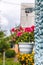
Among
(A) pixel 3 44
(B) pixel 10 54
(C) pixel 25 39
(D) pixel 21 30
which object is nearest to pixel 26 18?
(D) pixel 21 30

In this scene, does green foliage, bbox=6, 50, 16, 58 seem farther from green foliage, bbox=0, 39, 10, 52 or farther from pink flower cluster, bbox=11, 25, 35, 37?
pink flower cluster, bbox=11, 25, 35, 37

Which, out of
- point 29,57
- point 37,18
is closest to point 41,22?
point 37,18

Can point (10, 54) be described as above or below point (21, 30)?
below

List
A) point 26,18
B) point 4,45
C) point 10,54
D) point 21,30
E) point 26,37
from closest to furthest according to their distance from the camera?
1. point 26,37
2. point 10,54
3. point 21,30
4. point 4,45
5. point 26,18

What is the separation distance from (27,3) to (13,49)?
49.5 inches

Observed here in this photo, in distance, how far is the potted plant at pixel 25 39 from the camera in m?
5.70

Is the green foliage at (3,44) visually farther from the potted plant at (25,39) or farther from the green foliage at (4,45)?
the potted plant at (25,39)

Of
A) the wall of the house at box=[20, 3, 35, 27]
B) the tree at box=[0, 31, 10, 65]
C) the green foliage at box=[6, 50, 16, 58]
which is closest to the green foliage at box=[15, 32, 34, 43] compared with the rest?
the green foliage at box=[6, 50, 16, 58]

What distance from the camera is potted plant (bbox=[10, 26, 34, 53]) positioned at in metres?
5.70

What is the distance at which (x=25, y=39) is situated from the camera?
20.0ft

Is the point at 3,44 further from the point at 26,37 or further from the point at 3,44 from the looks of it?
the point at 26,37

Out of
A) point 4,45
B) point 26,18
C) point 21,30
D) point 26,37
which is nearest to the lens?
point 26,37

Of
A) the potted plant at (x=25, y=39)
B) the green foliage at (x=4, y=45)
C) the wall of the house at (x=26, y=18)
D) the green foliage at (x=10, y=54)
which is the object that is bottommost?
the green foliage at (x=10, y=54)

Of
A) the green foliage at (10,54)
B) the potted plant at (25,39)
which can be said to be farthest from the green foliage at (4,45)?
the potted plant at (25,39)
